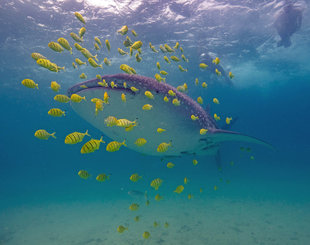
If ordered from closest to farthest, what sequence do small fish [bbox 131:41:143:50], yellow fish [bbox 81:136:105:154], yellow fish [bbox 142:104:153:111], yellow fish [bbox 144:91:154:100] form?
yellow fish [bbox 81:136:105:154], yellow fish [bbox 144:91:154:100], yellow fish [bbox 142:104:153:111], small fish [bbox 131:41:143:50]

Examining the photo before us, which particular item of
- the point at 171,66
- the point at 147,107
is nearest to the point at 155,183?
the point at 147,107

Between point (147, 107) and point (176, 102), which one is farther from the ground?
point (176, 102)

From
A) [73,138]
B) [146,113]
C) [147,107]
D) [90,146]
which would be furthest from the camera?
[146,113]

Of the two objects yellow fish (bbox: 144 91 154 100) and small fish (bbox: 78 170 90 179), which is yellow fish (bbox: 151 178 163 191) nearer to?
small fish (bbox: 78 170 90 179)

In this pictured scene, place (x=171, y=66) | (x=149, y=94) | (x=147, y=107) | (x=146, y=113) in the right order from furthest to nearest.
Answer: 1. (x=171, y=66)
2. (x=146, y=113)
3. (x=147, y=107)
4. (x=149, y=94)

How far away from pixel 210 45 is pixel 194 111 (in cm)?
1920

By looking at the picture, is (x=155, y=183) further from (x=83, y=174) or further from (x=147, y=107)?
(x=147, y=107)

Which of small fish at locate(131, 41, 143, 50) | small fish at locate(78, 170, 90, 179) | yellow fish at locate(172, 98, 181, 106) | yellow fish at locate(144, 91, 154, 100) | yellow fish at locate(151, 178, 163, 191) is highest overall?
small fish at locate(131, 41, 143, 50)

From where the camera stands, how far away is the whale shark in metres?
3.35

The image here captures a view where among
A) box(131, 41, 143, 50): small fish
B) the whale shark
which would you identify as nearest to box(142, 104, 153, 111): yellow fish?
the whale shark

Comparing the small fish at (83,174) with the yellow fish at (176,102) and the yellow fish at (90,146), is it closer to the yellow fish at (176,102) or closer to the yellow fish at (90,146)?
the yellow fish at (90,146)

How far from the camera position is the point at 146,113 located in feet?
12.3

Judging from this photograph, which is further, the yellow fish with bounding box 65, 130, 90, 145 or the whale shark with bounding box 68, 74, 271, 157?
the whale shark with bounding box 68, 74, 271, 157

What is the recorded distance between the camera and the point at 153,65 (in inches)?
995
